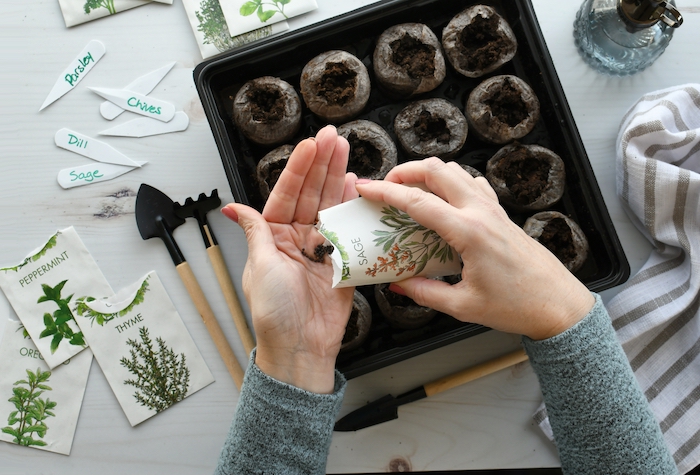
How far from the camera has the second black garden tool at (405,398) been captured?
1.04 metres

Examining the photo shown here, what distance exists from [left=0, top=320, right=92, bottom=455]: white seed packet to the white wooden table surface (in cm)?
3

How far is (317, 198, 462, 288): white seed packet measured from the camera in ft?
2.47

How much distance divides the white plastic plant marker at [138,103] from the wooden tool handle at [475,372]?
83 cm

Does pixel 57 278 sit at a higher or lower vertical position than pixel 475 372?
higher

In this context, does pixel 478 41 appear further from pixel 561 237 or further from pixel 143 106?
pixel 143 106

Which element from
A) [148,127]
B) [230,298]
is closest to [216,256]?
[230,298]

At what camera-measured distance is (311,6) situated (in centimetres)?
112

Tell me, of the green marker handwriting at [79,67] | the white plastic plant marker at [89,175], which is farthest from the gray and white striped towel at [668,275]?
the green marker handwriting at [79,67]

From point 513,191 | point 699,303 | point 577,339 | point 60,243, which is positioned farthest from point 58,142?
point 699,303

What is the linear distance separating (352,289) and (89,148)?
71 centimetres

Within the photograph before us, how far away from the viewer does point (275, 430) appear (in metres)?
0.77

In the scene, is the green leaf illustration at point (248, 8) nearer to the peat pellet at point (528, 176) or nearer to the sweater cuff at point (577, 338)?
the peat pellet at point (528, 176)

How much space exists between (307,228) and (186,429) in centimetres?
57

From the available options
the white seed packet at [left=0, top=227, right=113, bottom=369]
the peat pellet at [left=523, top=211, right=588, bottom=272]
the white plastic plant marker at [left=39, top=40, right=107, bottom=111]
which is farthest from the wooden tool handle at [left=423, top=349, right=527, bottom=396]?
the white plastic plant marker at [left=39, top=40, right=107, bottom=111]
